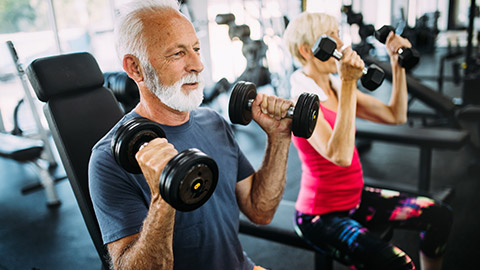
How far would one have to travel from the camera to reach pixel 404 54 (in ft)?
5.32

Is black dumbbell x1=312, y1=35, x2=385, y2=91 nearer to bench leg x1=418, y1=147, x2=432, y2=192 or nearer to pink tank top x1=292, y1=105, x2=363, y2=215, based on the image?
pink tank top x1=292, y1=105, x2=363, y2=215

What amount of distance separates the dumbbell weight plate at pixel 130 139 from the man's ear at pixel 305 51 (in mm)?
Answer: 880

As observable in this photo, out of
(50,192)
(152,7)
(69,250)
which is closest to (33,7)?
(50,192)

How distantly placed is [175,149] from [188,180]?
15 cm

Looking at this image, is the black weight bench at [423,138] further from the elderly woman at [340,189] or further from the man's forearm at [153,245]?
the man's forearm at [153,245]

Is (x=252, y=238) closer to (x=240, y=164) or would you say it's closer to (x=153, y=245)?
(x=240, y=164)

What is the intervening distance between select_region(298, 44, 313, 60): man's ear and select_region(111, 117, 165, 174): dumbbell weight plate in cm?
88

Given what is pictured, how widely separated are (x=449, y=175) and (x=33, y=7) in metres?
4.61

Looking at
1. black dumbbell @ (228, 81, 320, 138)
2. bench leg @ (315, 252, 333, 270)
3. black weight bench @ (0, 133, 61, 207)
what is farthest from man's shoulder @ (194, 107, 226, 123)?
black weight bench @ (0, 133, 61, 207)

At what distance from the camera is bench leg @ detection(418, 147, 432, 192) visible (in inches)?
104

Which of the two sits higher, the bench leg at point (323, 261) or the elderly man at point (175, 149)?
the elderly man at point (175, 149)

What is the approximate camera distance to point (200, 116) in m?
1.21

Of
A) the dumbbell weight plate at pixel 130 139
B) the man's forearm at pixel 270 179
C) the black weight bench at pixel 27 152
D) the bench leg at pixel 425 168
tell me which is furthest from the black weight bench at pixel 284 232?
the black weight bench at pixel 27 152

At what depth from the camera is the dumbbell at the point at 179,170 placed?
68 cm
